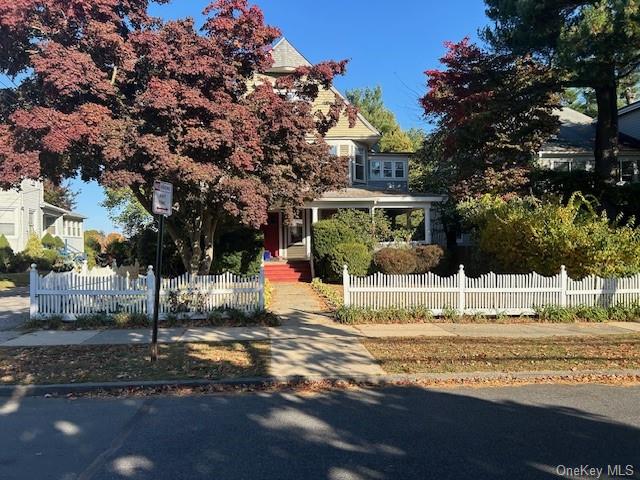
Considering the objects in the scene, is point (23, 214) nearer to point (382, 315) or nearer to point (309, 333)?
point (382, 315)

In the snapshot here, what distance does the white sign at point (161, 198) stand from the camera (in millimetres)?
7631

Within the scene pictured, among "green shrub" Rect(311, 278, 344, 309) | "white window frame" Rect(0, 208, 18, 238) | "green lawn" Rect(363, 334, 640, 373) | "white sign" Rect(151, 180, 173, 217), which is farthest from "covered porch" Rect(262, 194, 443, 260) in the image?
"white window frame" Rect(0, 208, 18, 238)

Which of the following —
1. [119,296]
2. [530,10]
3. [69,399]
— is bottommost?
[69,399]

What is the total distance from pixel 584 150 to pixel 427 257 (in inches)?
516

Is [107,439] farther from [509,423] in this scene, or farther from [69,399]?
[509,423]

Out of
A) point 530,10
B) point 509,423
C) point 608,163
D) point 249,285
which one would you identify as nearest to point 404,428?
point 509,423

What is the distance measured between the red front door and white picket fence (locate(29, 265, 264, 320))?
12524mm

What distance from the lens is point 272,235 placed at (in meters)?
24.5

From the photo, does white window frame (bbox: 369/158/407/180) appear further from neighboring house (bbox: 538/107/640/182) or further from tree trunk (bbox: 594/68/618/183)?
tree trunk (bbox: 594/68/618/183)

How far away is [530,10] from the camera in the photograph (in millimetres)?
17469

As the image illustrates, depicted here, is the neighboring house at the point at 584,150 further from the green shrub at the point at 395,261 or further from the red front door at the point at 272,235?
the red front door at the point at 272,235

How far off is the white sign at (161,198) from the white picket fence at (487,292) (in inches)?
209

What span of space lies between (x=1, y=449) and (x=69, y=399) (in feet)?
5.59

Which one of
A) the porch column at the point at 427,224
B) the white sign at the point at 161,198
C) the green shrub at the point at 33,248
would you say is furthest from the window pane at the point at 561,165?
the green shrub at the point at 33,248
